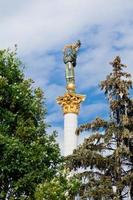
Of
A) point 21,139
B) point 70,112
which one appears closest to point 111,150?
point 21,139

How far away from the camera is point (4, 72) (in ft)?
76.7

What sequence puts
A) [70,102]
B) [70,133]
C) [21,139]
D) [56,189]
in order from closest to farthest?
[56,189], [21,139], [70,133], [70,102]

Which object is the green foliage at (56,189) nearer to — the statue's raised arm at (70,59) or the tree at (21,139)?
the tree at (21,139)

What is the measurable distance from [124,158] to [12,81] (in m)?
5.85

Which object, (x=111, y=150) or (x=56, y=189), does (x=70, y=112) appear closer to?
(x=111, y=150)

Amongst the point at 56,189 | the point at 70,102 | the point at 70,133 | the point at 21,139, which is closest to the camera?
the point at 56,189

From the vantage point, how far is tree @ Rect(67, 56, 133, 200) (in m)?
23.9

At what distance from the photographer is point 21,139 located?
72.3 feet

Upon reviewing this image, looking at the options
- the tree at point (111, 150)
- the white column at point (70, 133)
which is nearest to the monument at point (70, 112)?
the white column at point (70, 133)

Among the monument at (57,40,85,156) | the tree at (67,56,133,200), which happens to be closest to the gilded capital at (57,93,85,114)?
the monument at (57,40,85,156)

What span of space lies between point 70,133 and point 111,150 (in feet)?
32.3

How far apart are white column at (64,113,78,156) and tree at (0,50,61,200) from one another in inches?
440

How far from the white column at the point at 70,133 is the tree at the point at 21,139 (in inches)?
440

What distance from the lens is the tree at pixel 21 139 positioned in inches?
841
